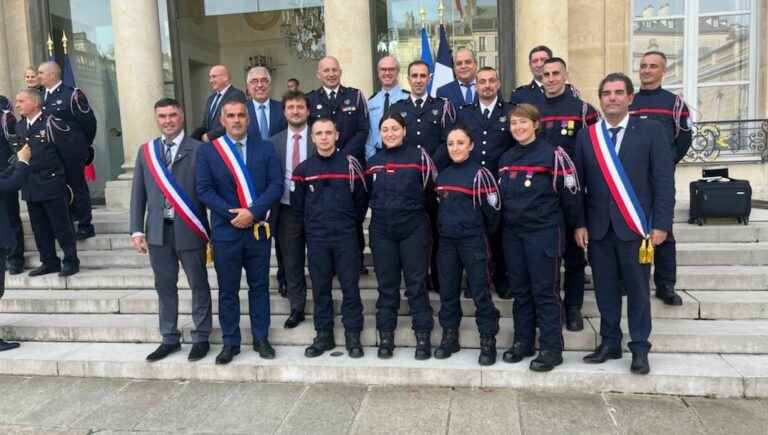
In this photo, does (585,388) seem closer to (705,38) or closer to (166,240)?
(166,240)

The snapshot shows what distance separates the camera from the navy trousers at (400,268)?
4.36m

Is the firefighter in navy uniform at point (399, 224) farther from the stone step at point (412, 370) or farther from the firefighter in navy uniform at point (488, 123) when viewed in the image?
the firefighter in navy uniform at point (488, 123)

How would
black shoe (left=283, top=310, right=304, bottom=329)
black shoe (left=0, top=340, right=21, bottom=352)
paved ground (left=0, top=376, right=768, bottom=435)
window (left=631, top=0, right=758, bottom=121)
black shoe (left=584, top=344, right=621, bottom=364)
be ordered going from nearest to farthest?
1. paved ground (left=0, top=376, right=768, bottom=435)
2. black shoe (left=584, top=344, right=621, bottom=364)
3. black shoe (left=283, top=310, right=304, bottom=329)
4. black shoe (left=0, top=340, right=21, bottom=352)
5. window (left=631, top=0, right=758, bottom=121)

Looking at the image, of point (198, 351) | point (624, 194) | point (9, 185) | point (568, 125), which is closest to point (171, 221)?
point (198, 351)

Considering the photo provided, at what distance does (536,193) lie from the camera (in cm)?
405

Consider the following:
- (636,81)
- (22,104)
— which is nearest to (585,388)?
(22,104)

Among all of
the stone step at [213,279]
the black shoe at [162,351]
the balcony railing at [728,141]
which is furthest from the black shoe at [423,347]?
the balcony railing at [728,141]

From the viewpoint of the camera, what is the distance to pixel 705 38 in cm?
916

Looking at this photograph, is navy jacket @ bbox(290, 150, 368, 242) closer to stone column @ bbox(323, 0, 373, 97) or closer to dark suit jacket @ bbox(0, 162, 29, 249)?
dark suit jacket @ bbox(0, 162, 29, 249)

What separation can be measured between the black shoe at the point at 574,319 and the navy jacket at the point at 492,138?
1.26 meters

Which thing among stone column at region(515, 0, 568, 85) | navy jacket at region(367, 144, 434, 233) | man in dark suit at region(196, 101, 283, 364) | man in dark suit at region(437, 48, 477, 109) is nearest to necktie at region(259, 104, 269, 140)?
man in dark suit at region(196, 101, 283, 364)

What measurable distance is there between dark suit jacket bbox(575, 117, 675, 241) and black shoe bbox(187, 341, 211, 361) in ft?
10.4

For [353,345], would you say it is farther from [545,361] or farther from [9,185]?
[9,185]

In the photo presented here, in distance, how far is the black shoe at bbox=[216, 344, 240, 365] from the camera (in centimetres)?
459
